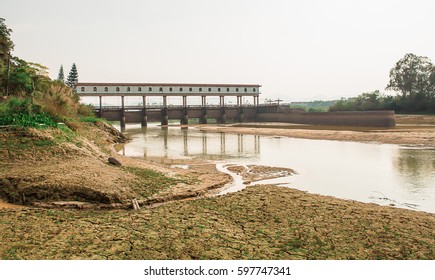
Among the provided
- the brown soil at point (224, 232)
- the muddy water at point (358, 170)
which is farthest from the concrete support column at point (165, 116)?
the brown soil at point (224, 232)

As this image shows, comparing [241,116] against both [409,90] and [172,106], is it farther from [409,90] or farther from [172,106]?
[409,90]

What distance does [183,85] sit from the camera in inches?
2908

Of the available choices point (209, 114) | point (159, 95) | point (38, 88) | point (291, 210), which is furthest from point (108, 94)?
point (291, 210)

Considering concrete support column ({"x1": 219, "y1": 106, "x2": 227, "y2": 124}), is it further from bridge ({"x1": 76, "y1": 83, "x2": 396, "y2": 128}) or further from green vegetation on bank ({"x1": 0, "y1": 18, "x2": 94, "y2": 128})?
green vegetation on bank ({"x1": 0, "y1": 18, "x2": 94, "y2": 128})

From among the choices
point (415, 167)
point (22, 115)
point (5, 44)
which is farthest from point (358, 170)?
point (5, 44)

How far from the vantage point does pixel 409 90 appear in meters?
69.2

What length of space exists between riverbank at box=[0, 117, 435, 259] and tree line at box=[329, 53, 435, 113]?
62674 millimetres

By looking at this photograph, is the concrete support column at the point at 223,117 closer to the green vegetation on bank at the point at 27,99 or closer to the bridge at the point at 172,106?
the bridge at the point at 172,106

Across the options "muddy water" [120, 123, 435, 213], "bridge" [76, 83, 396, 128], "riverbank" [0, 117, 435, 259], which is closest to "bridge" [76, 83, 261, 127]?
"bridge" [76, 83, 396, 128]

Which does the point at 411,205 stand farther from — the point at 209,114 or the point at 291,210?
the point at 209,114

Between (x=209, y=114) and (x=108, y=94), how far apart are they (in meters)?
23.1

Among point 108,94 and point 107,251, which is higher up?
point 108,94

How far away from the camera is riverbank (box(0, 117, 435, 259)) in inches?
278

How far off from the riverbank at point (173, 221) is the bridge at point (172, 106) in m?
54.9
